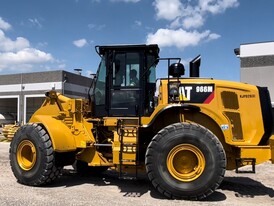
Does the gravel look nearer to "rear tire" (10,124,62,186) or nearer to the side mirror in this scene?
"rear tire" (10,124,62,186)

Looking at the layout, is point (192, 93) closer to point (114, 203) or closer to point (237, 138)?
point (237, 138)

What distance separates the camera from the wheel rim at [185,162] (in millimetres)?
6688

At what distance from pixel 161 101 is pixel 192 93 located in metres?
0.64

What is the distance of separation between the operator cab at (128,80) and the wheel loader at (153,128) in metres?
0.02

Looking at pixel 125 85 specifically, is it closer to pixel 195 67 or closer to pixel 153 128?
pixel 153 128

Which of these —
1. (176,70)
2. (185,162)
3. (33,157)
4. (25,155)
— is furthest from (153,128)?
(25,155)

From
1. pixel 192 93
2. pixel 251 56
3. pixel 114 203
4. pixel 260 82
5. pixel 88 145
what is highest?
pixel 251 56

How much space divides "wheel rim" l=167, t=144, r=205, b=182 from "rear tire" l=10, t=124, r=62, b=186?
2.56 metres

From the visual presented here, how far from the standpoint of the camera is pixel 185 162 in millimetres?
6824

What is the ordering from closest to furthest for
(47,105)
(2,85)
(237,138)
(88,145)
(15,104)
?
(237,138)
(88,145)
(47,105)
(2,85)
(15,104)

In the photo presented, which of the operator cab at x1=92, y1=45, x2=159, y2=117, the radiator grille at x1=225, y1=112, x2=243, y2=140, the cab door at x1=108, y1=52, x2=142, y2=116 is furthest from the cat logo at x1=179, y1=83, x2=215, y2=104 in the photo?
the cab door at x1=108, y1=52, x2=142, y2=116

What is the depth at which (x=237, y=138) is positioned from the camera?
7.21 m

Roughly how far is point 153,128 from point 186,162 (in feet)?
3.77

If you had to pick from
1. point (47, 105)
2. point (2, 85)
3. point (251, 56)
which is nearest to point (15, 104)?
point (2, 85)
